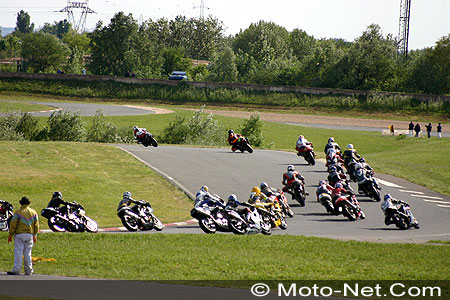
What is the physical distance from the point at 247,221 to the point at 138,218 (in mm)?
3988

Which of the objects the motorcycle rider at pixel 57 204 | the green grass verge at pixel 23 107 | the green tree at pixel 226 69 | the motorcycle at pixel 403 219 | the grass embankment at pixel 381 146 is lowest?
the grass embankment at pixel 381 146

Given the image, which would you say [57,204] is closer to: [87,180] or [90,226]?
[90,226]

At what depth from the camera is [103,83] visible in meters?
102

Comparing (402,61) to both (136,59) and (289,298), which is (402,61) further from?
(289,298)

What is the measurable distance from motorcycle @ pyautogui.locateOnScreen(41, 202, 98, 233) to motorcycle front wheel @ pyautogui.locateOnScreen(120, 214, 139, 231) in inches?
42.3

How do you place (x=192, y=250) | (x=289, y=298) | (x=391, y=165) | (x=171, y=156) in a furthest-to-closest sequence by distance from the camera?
(x=391, y=165), (x=171, y=156), (x=192, y=250), (x=289, y=298)

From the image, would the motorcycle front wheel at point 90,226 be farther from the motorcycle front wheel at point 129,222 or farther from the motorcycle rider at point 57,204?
the motorcycle front wheel at point 129,222

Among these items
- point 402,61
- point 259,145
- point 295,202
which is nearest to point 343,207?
point 295,202

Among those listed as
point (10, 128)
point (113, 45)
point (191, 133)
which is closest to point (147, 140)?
point (191, 133)

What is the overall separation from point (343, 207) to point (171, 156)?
58.0 feet

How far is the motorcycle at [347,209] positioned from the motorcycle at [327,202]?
413mm

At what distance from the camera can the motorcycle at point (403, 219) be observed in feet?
84.7

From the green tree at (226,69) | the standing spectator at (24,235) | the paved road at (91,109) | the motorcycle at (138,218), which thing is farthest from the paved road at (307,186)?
the green tree at (226,69)

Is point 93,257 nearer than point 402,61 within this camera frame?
Yes
